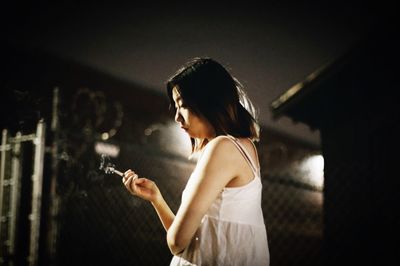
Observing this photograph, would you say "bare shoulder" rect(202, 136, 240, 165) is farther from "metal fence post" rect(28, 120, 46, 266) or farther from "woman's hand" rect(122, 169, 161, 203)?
"metal fence post" rect(28, 120, 46, 266)

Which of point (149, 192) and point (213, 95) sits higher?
point (213, 95)

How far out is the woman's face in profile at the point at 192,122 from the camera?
1635 millimetres

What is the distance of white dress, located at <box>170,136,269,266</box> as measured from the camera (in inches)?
54.6

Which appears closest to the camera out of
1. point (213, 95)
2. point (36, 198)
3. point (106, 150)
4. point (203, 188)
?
point (203, 188)

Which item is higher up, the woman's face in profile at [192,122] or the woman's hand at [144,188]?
the woman's face in profile at [192,122]

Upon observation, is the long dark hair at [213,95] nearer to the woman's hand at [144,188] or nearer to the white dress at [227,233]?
the white dress at [227,233]

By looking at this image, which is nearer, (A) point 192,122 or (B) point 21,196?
(A) point 192,122

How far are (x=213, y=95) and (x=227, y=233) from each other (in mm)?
566

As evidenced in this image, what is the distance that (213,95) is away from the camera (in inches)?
63.2

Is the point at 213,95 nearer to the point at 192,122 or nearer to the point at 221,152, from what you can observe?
the point at 192,122

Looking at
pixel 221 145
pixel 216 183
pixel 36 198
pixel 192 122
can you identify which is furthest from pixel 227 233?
pixel 36 198

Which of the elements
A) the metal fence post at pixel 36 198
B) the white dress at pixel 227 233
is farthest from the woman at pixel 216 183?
the metal fence post at pixel 36 198

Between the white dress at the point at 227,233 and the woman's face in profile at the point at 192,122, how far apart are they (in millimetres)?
271

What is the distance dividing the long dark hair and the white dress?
9.2 inches
